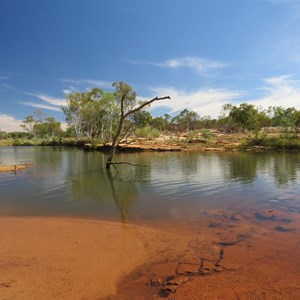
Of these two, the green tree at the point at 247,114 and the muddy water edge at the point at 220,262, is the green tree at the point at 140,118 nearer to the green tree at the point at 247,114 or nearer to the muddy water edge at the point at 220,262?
the green tree at the point at 247,114

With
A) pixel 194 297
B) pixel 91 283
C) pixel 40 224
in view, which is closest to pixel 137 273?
pixel 91 283

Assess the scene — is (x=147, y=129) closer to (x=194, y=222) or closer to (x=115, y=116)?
(x=115, y=116)

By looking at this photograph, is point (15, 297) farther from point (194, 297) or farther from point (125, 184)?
point (125, 184)

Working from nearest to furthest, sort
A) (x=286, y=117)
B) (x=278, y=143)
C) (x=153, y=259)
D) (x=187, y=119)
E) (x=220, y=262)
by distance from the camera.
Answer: (x=220, y=262), (x=153, y=259), (x=278, y=143), (x=286, y=117), (x=187, y=119)

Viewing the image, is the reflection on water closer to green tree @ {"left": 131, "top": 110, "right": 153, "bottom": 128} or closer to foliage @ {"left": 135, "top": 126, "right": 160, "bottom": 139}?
green tree @ {"left": 131, "top": 110, "right": 153, "bottom": 128}

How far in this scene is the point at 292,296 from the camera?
4.43m

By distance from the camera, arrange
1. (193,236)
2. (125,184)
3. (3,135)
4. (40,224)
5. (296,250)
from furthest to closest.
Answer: (3,135) < (125,184) < (40,224) < (193,236) < (296,250)

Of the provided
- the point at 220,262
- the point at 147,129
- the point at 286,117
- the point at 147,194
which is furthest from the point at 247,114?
the point at 220,262

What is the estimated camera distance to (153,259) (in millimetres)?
5953

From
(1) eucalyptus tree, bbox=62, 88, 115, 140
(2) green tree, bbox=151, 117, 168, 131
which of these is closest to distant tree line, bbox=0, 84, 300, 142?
(1) eucalyptus tree, bbox=62, 88, 115, 140

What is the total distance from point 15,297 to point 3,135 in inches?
6233

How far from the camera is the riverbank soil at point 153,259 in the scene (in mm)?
4707

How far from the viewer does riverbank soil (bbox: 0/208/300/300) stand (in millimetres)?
4707

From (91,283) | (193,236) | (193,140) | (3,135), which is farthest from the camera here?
(3,135)
